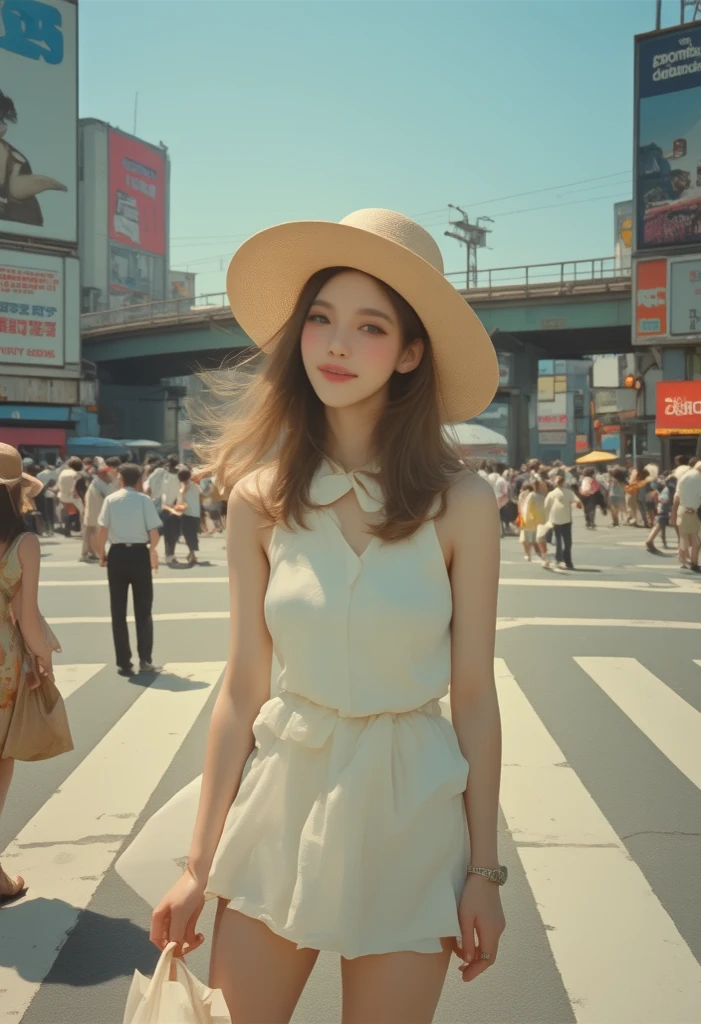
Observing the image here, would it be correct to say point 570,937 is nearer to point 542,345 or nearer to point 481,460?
point 481,460

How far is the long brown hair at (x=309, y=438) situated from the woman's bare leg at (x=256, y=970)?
0.78 m

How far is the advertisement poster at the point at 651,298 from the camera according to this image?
4019 centimetres

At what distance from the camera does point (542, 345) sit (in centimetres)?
5184

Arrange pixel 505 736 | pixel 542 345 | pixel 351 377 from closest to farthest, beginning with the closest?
pixel 351 377, pixel 505 736, pixel 542 345

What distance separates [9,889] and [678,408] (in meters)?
36.6

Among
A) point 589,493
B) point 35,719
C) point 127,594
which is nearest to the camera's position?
point 35,719

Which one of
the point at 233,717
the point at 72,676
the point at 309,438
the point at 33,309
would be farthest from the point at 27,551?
the point at 33,309

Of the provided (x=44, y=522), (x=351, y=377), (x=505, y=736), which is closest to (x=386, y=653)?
(x=351, y=377)

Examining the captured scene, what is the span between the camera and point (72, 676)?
9.26 m

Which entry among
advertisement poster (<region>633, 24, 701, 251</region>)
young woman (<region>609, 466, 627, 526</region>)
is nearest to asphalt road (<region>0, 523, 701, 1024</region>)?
young woman (<region>609, 466, 627, 526</region>)

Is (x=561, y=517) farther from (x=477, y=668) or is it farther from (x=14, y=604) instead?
(x=477, y=668)

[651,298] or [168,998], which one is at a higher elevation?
[651,298]

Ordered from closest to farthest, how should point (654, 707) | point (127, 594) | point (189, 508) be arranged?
1. point (654, 707)
2. point (127, 594)
3. point (189, 508)

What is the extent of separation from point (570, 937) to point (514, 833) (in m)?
1.18
